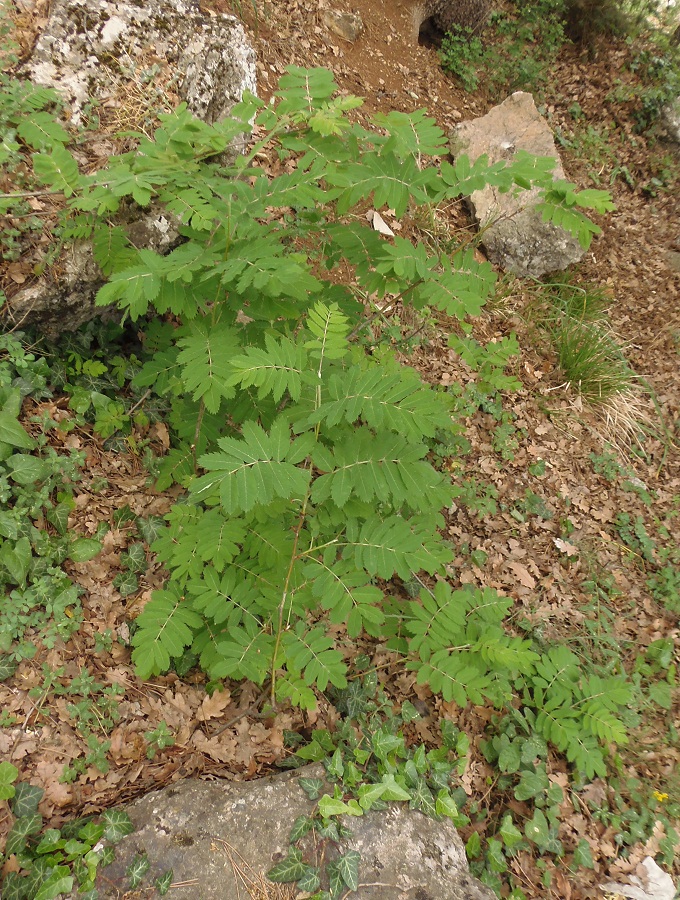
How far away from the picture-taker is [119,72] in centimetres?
313

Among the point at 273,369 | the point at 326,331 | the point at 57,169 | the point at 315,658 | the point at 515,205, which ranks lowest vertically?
the point at 315,658

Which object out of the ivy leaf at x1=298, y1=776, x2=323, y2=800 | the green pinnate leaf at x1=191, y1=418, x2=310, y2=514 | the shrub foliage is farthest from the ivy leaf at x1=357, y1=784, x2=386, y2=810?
the green pinnate leaf at x1=191, y1=418, x2=310, y2=514

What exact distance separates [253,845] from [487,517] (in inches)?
118

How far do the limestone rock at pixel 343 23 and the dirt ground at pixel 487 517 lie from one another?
102 millimetres

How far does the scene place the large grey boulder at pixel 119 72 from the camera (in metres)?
2.95

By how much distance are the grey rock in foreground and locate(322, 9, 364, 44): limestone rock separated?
734 cm

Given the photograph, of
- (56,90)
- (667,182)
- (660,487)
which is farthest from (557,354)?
(56,90)

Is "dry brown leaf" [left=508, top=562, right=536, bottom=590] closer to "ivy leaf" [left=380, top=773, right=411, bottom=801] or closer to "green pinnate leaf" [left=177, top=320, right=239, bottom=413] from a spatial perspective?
"ivy leaf" [left=380, top=773, right=411, bottom=801]

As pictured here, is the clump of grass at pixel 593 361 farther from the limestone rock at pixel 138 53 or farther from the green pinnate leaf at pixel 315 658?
the green pinnate leaf at pixel 315 658

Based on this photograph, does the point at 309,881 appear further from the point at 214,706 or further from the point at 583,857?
the point at 583,857

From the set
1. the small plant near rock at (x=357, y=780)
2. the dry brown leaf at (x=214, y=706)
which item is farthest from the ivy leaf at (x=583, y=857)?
the dry brown leaf at (x=214, y=706)

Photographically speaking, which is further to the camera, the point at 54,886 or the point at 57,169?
the point at 57,169

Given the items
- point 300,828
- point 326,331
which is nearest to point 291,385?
point 326,331

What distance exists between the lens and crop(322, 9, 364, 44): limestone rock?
611cm
